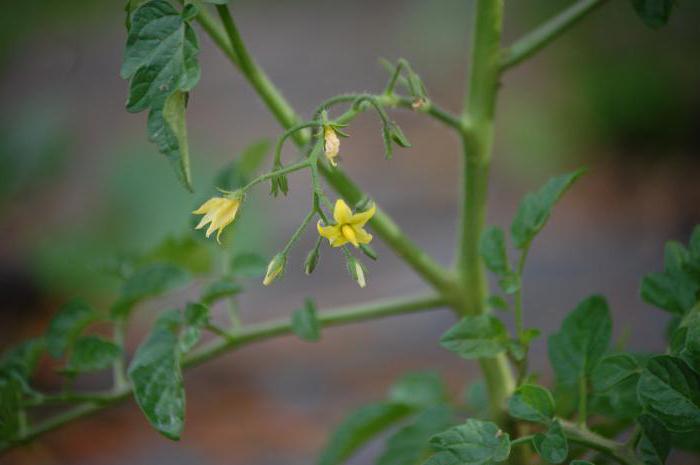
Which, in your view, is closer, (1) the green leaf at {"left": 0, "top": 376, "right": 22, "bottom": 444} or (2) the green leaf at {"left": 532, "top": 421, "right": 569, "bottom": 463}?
(2) the green leaf at {"left": 532, "top": 421, "right": 569, "bottom": 463}

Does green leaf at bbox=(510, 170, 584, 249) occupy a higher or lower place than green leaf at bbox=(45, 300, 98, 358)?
higher

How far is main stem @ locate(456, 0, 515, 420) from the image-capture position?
885 millimetres

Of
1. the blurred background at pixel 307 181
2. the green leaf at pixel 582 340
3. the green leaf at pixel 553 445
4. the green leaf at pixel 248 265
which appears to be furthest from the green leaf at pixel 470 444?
the blurred background at pixel 307 181

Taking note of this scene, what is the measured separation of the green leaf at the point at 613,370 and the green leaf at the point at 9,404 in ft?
1.96

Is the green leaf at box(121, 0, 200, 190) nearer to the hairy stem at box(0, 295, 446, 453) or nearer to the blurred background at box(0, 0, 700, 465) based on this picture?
the hairy stem at box(0, 295, 446, 453)

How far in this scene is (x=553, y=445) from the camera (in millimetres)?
712

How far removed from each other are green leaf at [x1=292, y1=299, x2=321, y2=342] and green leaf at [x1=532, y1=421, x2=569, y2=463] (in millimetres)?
282

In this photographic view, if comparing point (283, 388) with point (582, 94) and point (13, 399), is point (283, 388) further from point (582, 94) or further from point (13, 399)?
point (582, 94)

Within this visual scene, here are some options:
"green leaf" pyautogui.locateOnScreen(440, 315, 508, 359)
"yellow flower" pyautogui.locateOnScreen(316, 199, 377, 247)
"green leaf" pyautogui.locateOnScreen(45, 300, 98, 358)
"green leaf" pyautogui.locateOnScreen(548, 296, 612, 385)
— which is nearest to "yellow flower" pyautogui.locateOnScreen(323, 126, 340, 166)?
"yellow flower" pyautogui.locateOnScreen(316, 199, 377, 247)

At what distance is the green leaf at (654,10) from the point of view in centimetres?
79

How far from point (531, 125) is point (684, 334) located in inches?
90.2

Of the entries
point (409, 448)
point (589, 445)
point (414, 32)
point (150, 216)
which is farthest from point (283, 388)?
point (414, 32)

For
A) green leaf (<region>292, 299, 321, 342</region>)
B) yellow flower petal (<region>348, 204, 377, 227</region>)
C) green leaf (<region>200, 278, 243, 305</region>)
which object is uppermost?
yellow flower petal (<region>348, 204, 377, 227</region>)

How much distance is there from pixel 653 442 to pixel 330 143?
0.37m
